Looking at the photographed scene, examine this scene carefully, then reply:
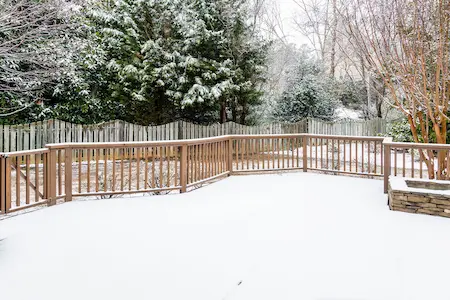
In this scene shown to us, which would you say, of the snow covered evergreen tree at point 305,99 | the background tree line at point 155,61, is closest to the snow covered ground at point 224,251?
the background tree line at point 155,61

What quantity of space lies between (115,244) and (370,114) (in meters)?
14.0

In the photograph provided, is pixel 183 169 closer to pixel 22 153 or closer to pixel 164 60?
pixel 22 153

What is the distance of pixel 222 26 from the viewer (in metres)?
11.2

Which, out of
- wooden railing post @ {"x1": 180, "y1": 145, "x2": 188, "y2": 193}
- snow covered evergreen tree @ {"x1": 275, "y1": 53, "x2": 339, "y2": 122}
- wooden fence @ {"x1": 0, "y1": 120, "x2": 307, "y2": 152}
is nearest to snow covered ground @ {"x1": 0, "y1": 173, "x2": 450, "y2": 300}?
wooden railing post @ {"x1": 180, "y1": 145, "x2": 188, "y2": 193}

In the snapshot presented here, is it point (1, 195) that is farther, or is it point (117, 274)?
point (1, 195)

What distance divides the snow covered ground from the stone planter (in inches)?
5.8

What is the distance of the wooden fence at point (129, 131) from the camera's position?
8.23m

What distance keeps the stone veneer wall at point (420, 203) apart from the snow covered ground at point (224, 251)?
14 centimetres

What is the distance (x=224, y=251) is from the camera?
112 inches

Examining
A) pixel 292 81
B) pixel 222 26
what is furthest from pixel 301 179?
pixel 292 81

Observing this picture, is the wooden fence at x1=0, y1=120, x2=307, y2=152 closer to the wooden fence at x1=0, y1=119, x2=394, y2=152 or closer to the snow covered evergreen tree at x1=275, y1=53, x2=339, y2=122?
the wooden fence at x1=0, y1=119, x2=394, y2=152

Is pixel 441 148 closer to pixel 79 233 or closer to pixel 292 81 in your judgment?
pixel 79 233

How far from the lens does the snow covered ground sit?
2227mm

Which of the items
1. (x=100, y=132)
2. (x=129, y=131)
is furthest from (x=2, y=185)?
(x=129, y=131)
